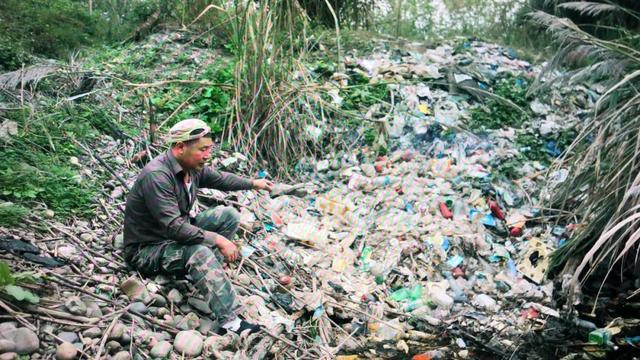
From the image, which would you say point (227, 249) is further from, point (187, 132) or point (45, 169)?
point (45, 169)

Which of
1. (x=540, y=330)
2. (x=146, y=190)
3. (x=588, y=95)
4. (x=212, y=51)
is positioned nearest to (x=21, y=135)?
(x=146, y=190)

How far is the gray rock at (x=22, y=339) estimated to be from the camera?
2234 millimetres

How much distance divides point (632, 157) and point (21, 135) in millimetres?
4048

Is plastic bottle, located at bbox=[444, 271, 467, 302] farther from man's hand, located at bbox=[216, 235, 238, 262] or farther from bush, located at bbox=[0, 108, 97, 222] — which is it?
bush, located at bbox=[0, 108, 97, 222]

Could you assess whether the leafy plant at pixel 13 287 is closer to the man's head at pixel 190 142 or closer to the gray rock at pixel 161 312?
the gray rock at pixel 161 312

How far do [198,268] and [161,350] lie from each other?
17.1 inches

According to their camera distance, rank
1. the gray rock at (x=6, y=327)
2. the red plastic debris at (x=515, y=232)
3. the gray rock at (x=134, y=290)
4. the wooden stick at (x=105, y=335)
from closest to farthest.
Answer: the gray rock at (x=6, y=327) → the wooden stick at (x=105, y=335) → the gray rock at (x=134, y=290) → the red plastic debris at (x=515, y=232)

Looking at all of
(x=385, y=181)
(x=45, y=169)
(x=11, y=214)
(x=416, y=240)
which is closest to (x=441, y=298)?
(x=416, y=240)

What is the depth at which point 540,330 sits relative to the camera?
3436 millimetres

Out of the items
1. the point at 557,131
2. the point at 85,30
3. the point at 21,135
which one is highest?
the point at 85,30

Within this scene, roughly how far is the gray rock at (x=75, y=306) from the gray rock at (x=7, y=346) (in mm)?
341

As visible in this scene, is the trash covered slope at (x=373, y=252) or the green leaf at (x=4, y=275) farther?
the trash covered slope at (x=373, y=252)

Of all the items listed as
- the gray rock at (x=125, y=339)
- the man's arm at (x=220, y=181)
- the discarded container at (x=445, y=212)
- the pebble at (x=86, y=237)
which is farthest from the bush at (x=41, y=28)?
the discarded container at (x=445, y=212)

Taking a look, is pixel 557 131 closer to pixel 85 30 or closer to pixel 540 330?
pixel 540 330
